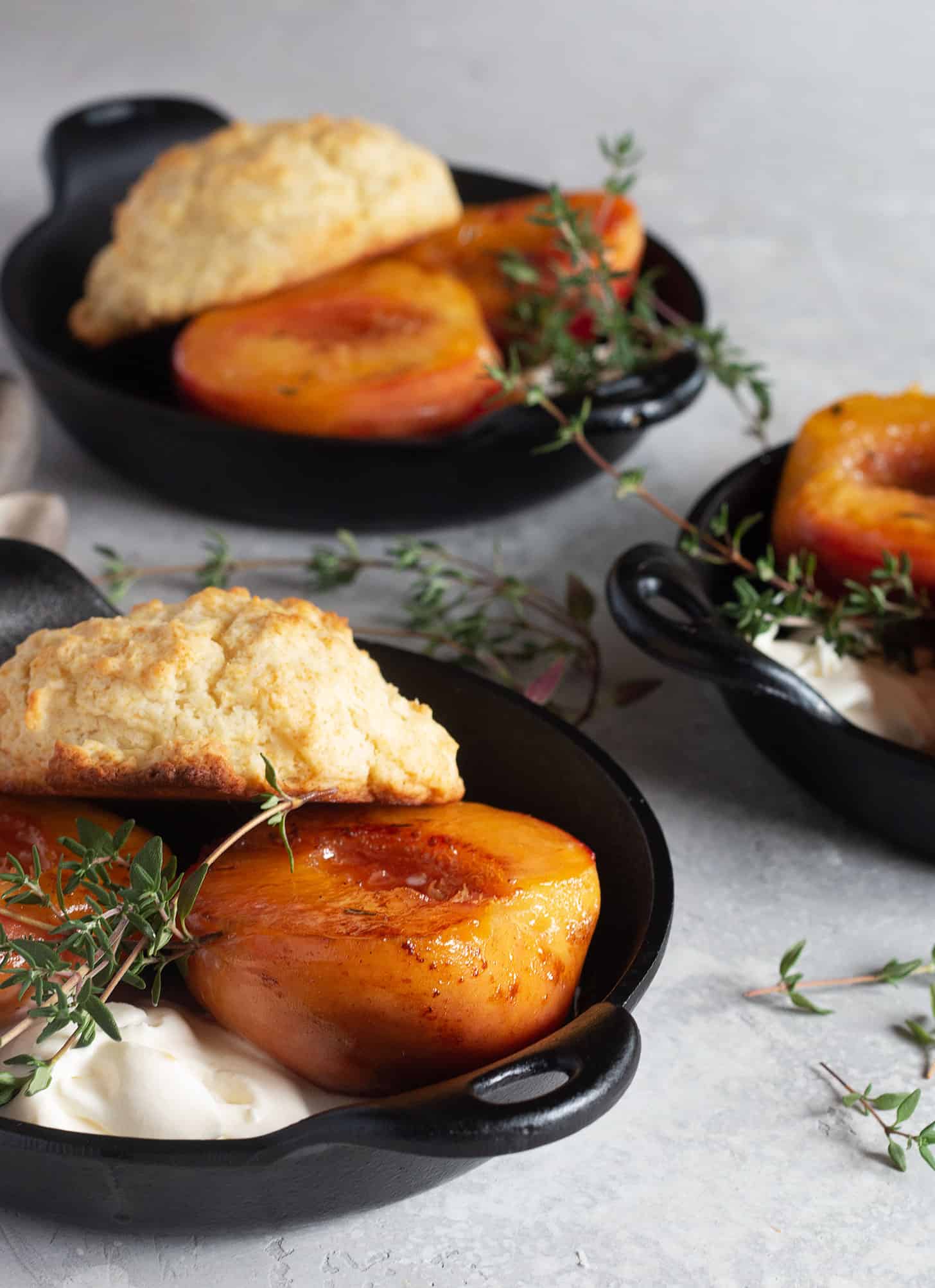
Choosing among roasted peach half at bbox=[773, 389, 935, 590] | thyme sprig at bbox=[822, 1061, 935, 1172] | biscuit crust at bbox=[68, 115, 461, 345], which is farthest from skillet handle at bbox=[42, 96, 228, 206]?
thyme sprig at bbox=[822, 1061, 935, 1172]

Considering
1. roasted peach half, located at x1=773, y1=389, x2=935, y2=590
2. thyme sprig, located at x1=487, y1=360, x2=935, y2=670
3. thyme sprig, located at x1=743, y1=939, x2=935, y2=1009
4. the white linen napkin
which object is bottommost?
thyme sprig, located at x1=743, y1=939, x2=935, y2=1009

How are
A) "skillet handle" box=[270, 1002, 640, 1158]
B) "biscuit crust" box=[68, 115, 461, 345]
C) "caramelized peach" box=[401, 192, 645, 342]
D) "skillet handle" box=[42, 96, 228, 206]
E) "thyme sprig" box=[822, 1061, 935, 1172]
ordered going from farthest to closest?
"skillet handle" box=[42, 96, 228, 206] < "caramelized peach" box=[401, 192, 645, 342] < "biscuit crust" box=[68, 115, 461, 345] < "thyme sprig" box=[822, 1061, 935, 1172] < "skillet handle" box=[270, 1002, 640, 1158]

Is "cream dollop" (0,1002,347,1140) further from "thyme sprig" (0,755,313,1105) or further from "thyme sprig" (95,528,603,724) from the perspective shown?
"thyme sprig" (95,528,603,724)

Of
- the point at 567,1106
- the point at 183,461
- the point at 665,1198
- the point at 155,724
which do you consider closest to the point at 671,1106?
the point at 665,1198

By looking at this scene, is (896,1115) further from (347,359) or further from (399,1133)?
(347,359)

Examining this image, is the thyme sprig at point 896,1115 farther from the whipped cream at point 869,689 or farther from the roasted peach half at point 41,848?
the roasted peach half at point 41,848

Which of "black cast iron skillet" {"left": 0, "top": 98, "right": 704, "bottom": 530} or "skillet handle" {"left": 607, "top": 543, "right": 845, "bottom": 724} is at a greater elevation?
"skillet handle" {"left": 607, "top": 543, "right": 845, "bottom": 724}

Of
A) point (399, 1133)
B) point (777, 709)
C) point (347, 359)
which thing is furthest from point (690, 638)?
point (347, 359)

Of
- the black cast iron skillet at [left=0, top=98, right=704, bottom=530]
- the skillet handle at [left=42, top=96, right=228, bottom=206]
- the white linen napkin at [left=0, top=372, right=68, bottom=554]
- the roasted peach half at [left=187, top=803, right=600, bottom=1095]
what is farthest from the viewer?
the skillet handle at [left=42, top=96, right=228, bottom=206]
